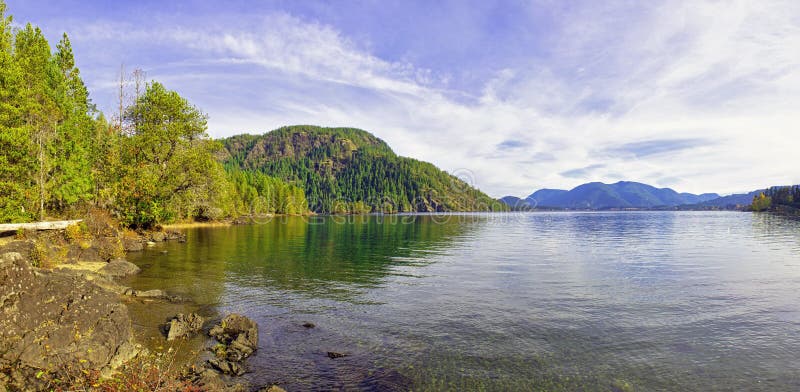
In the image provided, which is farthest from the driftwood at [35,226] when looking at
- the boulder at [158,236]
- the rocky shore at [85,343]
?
the rocky shore at [85,343]

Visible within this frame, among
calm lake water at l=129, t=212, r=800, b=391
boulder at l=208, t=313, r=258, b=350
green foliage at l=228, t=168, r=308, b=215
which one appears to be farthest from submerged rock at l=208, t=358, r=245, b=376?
green foliage at l=228, t=168, r=308, b=215

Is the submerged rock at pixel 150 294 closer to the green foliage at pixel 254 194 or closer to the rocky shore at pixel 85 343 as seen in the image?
the rocky shore at pixel 85 343

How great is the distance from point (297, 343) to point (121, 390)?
8043 millimetres

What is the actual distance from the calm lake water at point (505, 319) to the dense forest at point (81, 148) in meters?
14.2

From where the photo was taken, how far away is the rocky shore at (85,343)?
465 inches

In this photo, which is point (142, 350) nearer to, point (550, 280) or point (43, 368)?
point (43, 368)

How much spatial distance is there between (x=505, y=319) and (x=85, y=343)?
19.7m

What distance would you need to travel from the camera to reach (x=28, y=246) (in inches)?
1099

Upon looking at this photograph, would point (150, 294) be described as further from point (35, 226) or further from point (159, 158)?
point (159, 158)

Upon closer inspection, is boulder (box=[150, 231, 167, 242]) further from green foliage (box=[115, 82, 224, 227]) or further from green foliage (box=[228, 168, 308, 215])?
green foliage (box=[228, 168, 308, 215])

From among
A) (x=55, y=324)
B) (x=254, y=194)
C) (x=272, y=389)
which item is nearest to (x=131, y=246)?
(x=55, y=324)

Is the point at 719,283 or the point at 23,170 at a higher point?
the point at 23,170

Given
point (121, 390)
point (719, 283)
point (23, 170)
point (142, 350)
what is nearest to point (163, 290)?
point (142, 350)

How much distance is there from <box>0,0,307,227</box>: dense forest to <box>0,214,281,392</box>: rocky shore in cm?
2909
